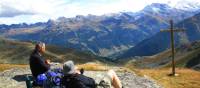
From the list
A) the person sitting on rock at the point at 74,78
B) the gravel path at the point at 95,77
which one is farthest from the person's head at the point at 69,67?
the gravel path at the point at 95,77

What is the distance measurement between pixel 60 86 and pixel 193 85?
68.5 ft

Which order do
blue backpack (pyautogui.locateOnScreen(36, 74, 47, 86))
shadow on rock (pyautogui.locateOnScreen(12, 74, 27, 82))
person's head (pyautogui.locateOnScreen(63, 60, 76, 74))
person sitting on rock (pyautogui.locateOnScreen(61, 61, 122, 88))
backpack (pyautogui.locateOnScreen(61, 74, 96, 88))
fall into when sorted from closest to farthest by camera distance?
person's head (pyautogui.locateOnScreen(63, 60, 76, 74)), person sitting on rock (pyautogui.locateOnScreen(61, 61, 122, 88)), backpack (pyautogui.locateOnScreen(61, 74, 96, 88)), blue backpack (pyautogui.locateOnScreen(36, 74, 47, 86)), shadow on rock (pyautogui.locateOnScreen(12, 74, 27, 82))

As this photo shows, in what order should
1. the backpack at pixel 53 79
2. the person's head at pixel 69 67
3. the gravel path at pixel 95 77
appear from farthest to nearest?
the gravel path at pixel 95 77, the backpack at pixel 53 79, the person's head at pixel 69 67

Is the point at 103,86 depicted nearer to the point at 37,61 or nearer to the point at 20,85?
the point at 37,61

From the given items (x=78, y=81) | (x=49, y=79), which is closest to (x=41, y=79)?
(x=49, y=79)

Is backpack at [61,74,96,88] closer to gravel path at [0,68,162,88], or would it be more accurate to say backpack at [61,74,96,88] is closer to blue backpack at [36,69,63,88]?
blue backpack at [36,69,63,88]

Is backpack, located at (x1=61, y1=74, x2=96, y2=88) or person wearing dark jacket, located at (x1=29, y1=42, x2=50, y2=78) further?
person wearing dark jacket, located at (x1=29, y1=42, x2=50, y2=78)

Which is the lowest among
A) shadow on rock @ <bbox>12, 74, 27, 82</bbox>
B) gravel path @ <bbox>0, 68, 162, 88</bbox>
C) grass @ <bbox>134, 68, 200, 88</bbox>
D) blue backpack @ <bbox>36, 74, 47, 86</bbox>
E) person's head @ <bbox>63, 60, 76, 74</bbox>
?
grass @ <bbox>134, 68, 200, 88</bbox>

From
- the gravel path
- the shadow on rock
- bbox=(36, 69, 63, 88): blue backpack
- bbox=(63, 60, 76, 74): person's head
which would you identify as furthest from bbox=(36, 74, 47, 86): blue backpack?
the shadow on rock

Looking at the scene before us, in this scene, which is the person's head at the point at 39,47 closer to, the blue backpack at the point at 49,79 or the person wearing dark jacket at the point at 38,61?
the person wearing dark jacket at the point at 38,61

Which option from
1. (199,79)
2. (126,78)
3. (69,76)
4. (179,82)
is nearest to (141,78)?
(126,78)

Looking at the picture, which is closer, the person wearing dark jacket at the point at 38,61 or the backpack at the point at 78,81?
the backpack at the point at 78,81

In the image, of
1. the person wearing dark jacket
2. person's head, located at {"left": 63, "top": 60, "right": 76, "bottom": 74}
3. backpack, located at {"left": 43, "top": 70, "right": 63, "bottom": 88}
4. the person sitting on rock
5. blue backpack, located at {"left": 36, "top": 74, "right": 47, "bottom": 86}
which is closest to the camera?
person's head, located at {"left": 63, "top": 60, "right": 76, "bottom": 74}

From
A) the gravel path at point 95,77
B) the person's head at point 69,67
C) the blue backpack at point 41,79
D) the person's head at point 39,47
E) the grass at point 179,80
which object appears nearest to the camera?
the person's head at point 69,67
